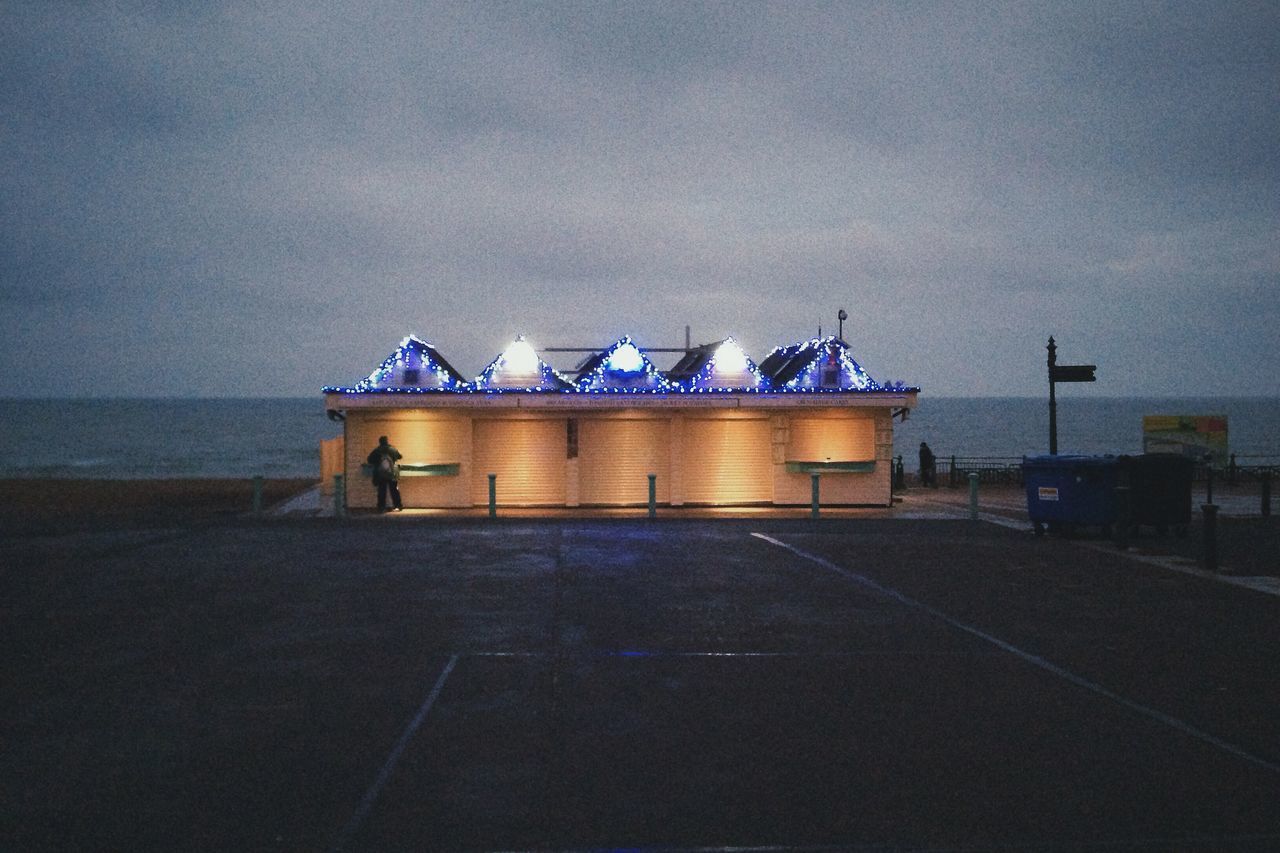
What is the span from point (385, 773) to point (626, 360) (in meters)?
20.5

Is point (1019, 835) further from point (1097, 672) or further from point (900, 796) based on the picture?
point (1097, 672)

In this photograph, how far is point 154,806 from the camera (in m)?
5.58

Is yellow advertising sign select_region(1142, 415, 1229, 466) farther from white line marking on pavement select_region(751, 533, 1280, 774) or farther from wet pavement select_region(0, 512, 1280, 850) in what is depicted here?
white line marking on pavement select_region(751, 533, 1280, 774)

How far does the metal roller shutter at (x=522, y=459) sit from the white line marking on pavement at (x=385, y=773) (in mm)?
17737

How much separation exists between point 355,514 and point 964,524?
1366 cm

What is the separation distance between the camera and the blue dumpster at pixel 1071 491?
1769cm

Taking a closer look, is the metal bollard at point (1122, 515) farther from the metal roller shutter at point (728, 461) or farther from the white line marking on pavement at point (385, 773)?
the white line marking on pavement at point (385, 773)

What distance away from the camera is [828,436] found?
26.2 meters

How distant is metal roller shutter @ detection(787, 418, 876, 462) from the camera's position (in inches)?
1029

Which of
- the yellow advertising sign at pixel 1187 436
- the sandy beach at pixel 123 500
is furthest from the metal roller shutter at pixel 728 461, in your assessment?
the yellow advertising sign at pixel 1187 436

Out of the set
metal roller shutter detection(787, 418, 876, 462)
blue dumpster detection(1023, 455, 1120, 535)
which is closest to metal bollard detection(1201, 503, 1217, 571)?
blue dumpster detection(1023, 455, 1120, 535)

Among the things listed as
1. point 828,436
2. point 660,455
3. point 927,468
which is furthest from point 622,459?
point 927,468

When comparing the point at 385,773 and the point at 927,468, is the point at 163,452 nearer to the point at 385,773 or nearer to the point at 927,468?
the point at 927,468

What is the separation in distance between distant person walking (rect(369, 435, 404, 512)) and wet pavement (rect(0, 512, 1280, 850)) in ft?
31.2
